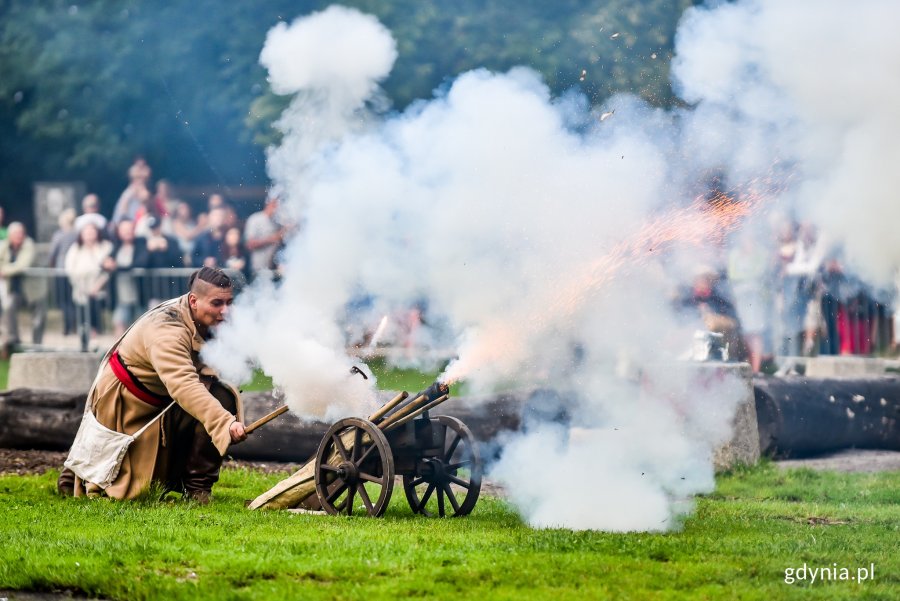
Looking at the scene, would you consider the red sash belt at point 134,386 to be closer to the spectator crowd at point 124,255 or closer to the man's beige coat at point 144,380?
the man's beige coat at point 144,380

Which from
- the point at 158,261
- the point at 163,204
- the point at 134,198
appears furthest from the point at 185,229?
the point at 134,198

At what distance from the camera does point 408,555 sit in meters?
7.28

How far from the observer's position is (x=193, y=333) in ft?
31.5

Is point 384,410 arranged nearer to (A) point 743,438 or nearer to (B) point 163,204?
(A) point 743,438

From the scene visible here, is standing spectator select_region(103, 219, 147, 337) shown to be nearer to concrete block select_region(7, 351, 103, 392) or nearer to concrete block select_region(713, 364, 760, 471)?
concrete block select_region(7, 351, 103, 392)

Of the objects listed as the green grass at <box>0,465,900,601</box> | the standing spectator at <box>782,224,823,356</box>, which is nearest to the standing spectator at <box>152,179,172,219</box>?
the standing spectator at <box>782,224,823,356</box>

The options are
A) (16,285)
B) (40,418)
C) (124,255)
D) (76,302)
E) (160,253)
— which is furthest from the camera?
(16,285)

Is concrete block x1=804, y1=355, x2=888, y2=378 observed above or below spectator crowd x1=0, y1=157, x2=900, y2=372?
below

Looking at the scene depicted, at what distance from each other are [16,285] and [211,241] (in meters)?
4.07

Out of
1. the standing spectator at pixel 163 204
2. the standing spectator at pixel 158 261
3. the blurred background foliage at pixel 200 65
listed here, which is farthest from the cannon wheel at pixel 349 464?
the standing spectator at pixel 163 204

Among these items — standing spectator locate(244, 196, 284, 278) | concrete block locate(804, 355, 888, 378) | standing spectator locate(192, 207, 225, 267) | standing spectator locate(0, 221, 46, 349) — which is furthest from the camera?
standing spectator locate(0, 221, 46, 349)

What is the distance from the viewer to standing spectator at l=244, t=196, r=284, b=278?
16.1 metres

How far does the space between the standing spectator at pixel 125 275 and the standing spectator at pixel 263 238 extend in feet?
7.90

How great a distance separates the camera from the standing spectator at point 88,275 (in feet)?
65.6
